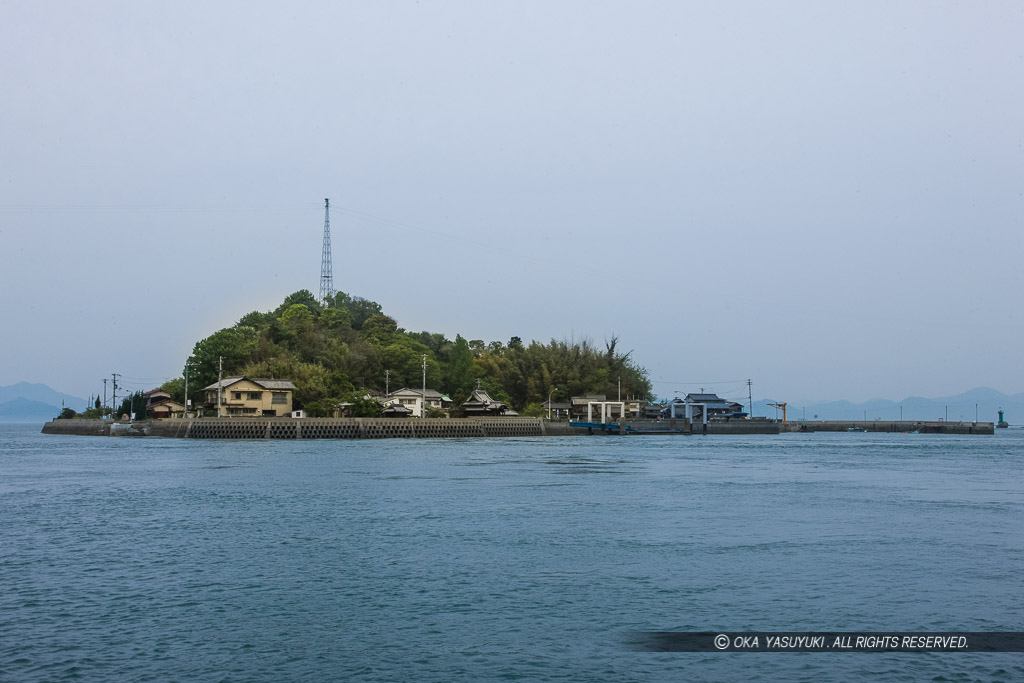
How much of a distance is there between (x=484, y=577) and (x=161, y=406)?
234 ft

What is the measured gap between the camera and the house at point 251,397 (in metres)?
68.8

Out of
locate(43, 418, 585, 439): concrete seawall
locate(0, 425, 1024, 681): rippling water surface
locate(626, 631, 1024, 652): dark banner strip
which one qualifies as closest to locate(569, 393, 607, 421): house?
locate(43, 418, 585, 439): concrete seawall

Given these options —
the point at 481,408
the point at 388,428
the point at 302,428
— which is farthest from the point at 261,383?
the point at 481,408

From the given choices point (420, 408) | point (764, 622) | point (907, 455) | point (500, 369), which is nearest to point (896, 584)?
point (764, 622)

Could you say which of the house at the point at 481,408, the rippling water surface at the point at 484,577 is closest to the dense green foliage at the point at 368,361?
the house at the point at 481,408

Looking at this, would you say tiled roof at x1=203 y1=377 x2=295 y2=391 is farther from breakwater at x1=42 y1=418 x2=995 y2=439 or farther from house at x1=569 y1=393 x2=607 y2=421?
house at x1=569 y1=393 x2=607 y2=421

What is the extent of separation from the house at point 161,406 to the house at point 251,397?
7.63m

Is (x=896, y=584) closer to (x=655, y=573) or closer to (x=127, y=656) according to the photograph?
(x=655, y=573)

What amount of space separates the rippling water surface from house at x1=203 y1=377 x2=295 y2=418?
40.3 m

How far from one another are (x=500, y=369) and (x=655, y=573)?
3251 inches

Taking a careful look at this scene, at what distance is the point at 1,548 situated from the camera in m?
16.2

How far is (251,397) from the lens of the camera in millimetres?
69438

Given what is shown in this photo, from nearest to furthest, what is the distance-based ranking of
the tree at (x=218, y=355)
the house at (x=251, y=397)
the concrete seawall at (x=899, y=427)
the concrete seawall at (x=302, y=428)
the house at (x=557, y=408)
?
the concrete seawall at (x=302, y=428) → the house at (x=251, y=397) → the tree at (x=218, y=355) → the house at (x=557, y=408) → the concrete seawall at (x=899, y=427)

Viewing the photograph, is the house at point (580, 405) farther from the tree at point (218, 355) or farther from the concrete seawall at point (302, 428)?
the tree at point (218, 355)
